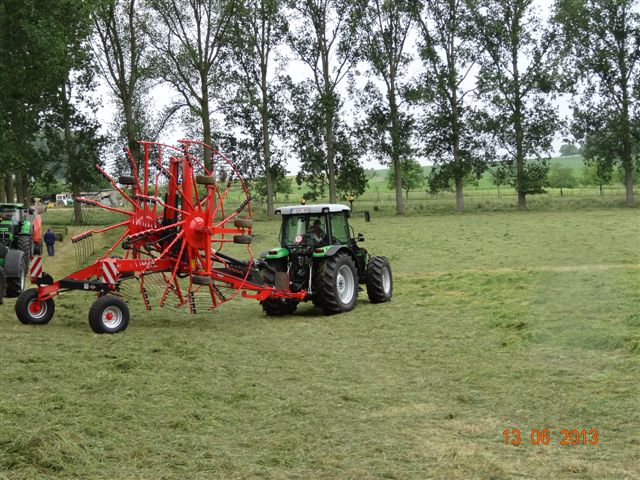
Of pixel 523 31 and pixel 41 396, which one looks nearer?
pixel 41 396

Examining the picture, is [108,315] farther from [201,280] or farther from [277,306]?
[277,306]

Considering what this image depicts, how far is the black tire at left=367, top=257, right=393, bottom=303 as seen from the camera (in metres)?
13.6

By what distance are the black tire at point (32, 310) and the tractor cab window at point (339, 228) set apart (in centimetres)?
480

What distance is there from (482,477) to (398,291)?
34.3ft

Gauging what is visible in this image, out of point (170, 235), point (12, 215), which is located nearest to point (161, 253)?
point (170, 235)

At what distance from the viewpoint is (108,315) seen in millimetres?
10625

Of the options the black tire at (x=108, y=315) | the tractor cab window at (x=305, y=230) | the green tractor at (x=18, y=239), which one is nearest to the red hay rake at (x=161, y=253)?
the black tire at (x=108, y=315)

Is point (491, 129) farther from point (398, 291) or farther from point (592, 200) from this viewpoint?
point (398, 291)

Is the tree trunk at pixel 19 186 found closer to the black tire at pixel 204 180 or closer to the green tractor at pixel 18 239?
the green tractor at pixel 18 239

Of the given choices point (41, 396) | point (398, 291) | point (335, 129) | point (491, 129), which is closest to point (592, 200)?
point (491, 129)

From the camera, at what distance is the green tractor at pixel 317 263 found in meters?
12.5

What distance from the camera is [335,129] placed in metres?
46.7
